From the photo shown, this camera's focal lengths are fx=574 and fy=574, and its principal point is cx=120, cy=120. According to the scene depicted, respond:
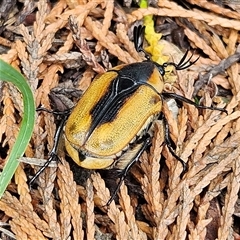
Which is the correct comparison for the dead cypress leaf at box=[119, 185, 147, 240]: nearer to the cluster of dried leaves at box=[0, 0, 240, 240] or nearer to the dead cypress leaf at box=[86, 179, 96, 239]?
the cluster of dried leaves at box=[0, 0, 240, 240]

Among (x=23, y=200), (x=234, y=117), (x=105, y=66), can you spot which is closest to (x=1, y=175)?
(x=23, y=200)

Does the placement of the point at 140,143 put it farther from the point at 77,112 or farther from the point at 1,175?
the point at 1,175

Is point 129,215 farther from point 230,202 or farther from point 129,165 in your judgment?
point 230,202

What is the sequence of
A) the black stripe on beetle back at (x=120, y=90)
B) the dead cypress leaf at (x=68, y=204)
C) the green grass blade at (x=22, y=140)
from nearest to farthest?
1. the green grass blade at (x=22, y=140)
2. the dead cypress leaf at (x=68, y=204)
3. the black stripe on beetle back at (x=120, y=90)

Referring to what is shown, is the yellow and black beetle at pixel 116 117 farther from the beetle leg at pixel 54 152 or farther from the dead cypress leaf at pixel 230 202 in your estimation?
the dead cypress leaf at pixel 230 202

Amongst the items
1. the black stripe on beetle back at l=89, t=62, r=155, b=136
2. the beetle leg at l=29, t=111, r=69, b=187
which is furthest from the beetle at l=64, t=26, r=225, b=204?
the beetle leg at l=29, t=111, r=69, b=187

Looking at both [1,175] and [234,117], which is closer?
[1,175]

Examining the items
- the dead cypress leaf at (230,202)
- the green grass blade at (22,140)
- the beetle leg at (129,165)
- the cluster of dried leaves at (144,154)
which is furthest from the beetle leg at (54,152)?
the dead cypress leaf at (230,202)

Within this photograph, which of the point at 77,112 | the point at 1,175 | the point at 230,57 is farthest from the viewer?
the point at 230,57
